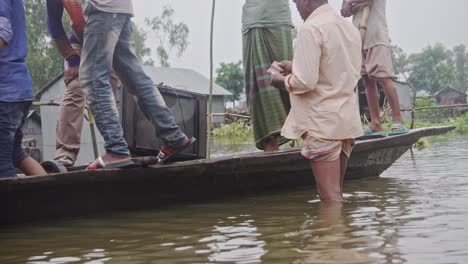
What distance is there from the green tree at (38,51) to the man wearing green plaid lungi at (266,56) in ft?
125

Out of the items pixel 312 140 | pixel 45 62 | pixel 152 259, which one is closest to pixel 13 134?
pixel 152 259

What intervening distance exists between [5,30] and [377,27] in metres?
3.12

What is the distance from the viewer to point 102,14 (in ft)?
13.0

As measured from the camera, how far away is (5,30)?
3566 millimetres

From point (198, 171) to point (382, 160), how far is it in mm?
2260

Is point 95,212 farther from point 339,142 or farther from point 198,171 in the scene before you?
point 339,142

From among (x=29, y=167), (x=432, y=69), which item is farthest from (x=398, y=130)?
(x=432, y=69)

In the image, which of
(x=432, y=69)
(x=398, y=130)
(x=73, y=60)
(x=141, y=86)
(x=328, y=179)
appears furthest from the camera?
(x=432, y=69)

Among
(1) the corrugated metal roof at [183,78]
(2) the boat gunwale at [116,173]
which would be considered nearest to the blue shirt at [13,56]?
(2) the boat gunwale at [116,173]

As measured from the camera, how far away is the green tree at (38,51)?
4116 cm

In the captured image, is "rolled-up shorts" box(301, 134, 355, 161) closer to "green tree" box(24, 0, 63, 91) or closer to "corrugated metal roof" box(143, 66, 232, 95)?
"corrugated metal roof" box(143, 66, 232, 95)

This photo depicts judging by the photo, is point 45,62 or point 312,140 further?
point 45,62

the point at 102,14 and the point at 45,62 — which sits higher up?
the point at 45,62

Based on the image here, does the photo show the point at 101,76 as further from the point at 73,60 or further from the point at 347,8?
the point at 347,8
